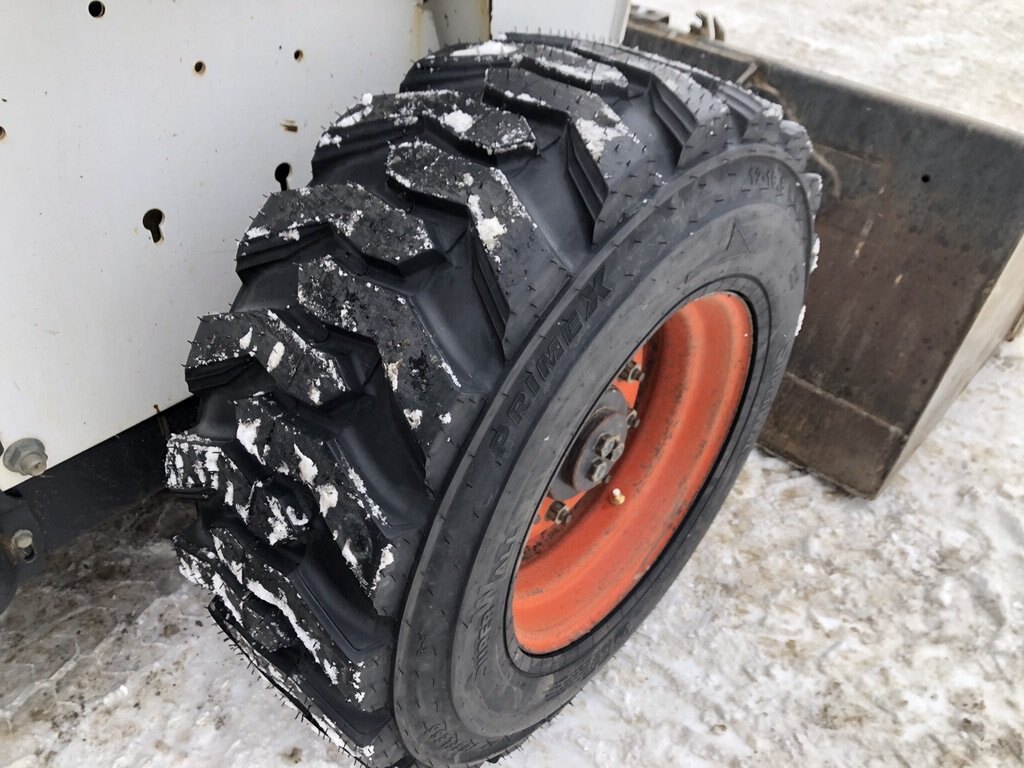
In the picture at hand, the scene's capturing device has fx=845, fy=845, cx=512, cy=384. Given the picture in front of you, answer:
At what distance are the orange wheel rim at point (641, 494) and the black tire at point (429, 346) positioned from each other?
34cm

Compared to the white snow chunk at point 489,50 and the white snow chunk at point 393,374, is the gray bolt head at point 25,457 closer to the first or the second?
the white snow chunk at point 393,374

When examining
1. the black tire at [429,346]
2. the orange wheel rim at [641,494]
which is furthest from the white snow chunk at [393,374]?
the orange wheel rim at [641,494]

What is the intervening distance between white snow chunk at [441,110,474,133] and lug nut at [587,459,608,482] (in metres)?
0.64

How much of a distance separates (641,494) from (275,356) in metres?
0.96

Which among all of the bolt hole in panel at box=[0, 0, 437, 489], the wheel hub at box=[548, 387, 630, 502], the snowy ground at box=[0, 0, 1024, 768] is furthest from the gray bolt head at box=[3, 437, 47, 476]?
the wheel hub at box=[548, 387, 630, 502]

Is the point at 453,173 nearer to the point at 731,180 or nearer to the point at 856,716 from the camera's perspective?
the point at 731,180

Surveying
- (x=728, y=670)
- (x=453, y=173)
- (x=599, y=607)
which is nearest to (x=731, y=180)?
(x=453, y=173)

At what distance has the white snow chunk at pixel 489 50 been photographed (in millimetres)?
1212

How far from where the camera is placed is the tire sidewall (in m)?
1.02

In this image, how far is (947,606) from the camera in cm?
199

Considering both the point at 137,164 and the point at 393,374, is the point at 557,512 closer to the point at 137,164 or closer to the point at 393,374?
the point at 393,374

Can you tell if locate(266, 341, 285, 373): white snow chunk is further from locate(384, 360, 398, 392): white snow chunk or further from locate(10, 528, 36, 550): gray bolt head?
locate(10, 528, 36, 550): gray bolt head

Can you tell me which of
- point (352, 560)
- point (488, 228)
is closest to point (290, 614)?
point (352, 560)

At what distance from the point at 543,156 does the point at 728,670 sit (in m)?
1.24
